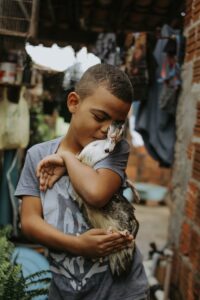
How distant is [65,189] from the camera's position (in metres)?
1.71

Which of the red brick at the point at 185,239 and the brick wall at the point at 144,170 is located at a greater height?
the red brick at the point at 185,239

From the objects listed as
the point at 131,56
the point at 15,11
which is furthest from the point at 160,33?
the point at 15,11

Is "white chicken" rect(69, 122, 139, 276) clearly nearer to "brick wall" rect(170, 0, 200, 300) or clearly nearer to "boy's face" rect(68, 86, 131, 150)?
"boy's face" rect(68, 86, 131, 150)

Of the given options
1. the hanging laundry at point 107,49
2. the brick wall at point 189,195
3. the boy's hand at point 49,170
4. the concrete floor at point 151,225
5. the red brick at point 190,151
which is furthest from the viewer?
the concrete floor at point 151,225

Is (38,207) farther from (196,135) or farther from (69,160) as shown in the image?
(196,135)

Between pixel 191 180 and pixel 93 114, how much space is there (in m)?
2.05

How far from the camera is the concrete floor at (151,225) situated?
23.7 ft

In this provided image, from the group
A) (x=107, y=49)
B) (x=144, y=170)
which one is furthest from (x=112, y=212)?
(x=144, y=170)

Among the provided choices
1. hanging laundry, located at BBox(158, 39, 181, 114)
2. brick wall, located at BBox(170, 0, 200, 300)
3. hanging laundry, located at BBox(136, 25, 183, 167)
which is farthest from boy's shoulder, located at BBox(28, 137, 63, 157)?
hanging laundry, located at BBox(136, 25, 183, 167)

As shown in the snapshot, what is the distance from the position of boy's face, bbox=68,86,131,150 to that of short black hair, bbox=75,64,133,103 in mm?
18

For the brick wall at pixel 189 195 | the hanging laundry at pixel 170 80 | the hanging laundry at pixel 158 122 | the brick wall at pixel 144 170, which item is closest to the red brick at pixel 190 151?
the brick wall at pixel 189 195

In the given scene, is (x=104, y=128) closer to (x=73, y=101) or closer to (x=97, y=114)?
(x=97, y=114)

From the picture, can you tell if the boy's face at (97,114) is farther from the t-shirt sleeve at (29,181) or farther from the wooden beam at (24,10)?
the wooden beam at (24,10)

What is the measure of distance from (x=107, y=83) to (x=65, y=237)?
0.65 meters
